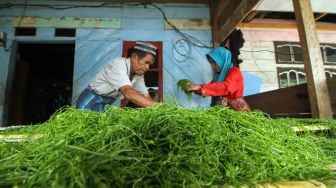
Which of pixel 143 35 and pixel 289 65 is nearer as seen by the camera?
pixel 143 35

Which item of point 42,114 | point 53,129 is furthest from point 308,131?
point 42,114

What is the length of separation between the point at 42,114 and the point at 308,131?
6.80m

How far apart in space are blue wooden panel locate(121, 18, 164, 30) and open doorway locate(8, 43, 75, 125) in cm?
187

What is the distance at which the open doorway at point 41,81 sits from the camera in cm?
613

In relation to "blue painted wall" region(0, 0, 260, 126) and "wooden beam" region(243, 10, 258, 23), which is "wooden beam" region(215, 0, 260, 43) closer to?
"blue painted wall" region(0, 0, 260, 126)

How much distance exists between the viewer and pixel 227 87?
11.7 feet

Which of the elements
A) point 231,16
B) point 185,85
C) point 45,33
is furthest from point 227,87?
point 45,33

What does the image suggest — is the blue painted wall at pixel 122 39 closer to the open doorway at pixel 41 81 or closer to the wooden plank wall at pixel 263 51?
the wooden plank wall at pixel 263 51

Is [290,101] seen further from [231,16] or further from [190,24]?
[190,24]

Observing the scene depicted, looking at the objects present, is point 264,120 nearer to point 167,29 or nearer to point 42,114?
point 167,29

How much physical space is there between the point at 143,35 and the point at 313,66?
10.7ft

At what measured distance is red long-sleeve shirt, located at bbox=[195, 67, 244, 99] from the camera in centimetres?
356

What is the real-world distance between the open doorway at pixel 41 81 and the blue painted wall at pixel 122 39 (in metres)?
1.33

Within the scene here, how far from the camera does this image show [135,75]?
12.9 ft
